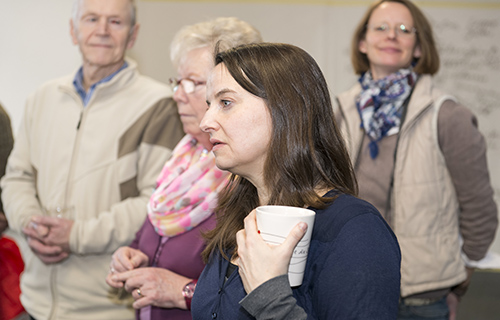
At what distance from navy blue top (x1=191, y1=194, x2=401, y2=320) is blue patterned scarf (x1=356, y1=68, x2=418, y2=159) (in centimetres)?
112

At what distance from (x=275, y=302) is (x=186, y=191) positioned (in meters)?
0.83

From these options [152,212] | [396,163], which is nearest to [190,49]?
[152,212]

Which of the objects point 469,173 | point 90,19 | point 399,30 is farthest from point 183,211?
point 399,30

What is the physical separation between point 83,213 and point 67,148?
29cm

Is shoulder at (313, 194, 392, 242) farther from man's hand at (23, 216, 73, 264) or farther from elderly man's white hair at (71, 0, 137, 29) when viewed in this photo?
elderly man's white hair at (71, 0, 137, 29)

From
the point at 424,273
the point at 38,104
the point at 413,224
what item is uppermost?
the point at 38,104

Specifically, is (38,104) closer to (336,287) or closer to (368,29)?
(368,29)

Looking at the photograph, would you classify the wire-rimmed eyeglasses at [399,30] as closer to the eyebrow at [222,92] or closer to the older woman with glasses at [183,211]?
the older woman with glasses at [183,211]

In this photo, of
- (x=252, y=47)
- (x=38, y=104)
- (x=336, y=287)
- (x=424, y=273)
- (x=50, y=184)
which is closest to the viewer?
(x=336, y=287)

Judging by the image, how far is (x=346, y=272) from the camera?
36.2 inches

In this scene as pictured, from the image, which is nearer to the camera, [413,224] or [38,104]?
[413,224]

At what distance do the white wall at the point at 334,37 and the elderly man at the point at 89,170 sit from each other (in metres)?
1.51

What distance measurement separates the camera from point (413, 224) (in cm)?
Result: 202

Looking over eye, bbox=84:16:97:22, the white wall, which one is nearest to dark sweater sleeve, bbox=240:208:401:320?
eye, bbox=84:16:97:22
